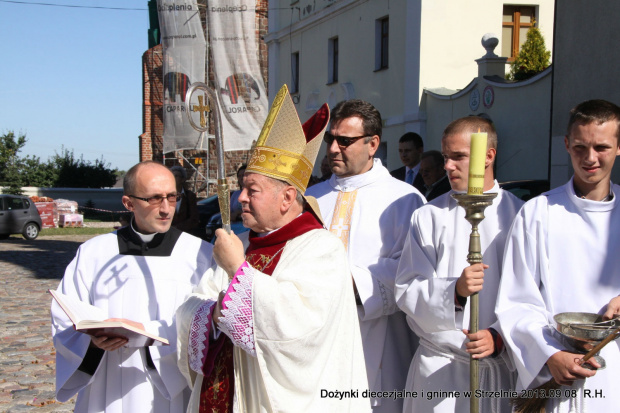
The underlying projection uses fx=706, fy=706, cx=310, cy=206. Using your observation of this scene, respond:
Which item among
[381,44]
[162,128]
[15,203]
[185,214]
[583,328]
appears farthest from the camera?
[162,128]

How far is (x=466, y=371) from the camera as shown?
3.34 meters

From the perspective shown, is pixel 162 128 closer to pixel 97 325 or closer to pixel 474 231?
pixel 97 325

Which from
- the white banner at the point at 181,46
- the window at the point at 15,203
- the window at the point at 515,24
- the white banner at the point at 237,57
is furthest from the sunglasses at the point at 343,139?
the window at the point at 15,203

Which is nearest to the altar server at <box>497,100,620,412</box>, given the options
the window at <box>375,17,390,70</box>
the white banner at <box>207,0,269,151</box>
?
the window at <box>375,17,390,70</box>

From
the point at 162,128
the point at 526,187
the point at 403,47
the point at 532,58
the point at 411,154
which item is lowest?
the point at 526,187

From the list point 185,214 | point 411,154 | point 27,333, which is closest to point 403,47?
point 411,154

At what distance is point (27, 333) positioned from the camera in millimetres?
8531

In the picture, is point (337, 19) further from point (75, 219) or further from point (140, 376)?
point (140, 376)

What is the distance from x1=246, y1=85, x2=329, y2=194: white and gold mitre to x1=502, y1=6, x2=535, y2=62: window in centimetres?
1484

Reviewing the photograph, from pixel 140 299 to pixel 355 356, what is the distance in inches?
47.2

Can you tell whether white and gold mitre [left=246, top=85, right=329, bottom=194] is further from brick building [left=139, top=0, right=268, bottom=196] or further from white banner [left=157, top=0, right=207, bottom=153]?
brick building [left=139, top=0, right=268, bottom=196]

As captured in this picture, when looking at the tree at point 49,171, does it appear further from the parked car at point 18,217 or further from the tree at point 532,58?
the tree at point 532,58

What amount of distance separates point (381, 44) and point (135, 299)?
15.9 metres

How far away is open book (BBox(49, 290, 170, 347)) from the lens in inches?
117
